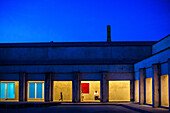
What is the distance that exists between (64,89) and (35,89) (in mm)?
3675

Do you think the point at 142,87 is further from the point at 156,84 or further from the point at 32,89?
the point at 32,89

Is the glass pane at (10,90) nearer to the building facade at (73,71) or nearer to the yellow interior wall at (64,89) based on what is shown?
the building facade at (73,71)

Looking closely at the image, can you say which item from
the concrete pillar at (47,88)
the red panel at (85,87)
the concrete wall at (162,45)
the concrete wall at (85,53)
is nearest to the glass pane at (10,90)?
the concrete wall at (85,53)

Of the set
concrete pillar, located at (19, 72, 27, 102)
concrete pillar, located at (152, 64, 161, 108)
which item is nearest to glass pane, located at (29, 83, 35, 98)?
concrete pillar, located at (19, 72, 27, 102)

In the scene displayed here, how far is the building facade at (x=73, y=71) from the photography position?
3616 cm

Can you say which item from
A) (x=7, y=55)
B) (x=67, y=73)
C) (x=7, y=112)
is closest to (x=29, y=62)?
(x=7, y=55)

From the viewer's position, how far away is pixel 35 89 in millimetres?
37812

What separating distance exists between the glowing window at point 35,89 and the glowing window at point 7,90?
2.41m

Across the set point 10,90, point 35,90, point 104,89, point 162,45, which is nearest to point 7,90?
point 10,90

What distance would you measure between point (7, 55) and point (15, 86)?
5.30m

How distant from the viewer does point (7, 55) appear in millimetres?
41531

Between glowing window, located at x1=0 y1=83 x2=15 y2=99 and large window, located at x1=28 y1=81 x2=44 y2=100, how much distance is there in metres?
2.40

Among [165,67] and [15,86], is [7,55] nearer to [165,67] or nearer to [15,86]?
[15,86]

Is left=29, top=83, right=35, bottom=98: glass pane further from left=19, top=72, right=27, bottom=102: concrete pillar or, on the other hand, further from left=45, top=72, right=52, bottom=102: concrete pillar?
left=45, top=72, right=52, bottom=102: concrete pillar
